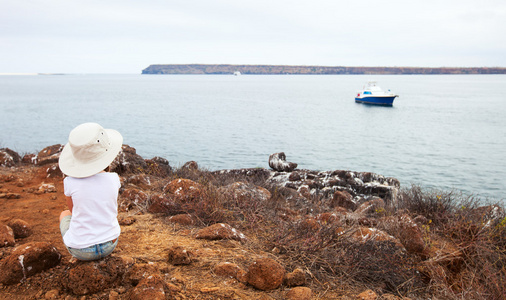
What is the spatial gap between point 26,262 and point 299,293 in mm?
2644

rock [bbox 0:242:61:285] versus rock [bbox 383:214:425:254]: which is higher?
rock [bbox 0:242:61:285]

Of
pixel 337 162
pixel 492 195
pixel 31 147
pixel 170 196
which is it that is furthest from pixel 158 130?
pixel 170 196

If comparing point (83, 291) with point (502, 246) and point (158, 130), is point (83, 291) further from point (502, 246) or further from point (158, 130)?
point (158, 130)

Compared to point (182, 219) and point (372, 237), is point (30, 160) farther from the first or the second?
point (372, 237)

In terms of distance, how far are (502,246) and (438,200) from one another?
5.77ft

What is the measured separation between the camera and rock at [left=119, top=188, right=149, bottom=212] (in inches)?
242

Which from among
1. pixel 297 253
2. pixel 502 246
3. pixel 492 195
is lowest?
pixel 492 195

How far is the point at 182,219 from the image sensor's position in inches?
215

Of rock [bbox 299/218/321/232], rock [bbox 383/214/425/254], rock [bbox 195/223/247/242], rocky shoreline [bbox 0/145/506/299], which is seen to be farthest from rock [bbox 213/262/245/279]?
rock [bbox 383/214/425/254]

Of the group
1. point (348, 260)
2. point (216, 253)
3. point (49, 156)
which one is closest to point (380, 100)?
point (49, 156)

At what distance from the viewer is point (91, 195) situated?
332 centimetres

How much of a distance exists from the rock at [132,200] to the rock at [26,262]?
2387 mm

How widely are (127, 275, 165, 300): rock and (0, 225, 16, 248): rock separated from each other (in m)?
1.87

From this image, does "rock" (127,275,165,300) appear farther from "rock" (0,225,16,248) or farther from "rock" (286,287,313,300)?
"rock" (0,225,16,248)
